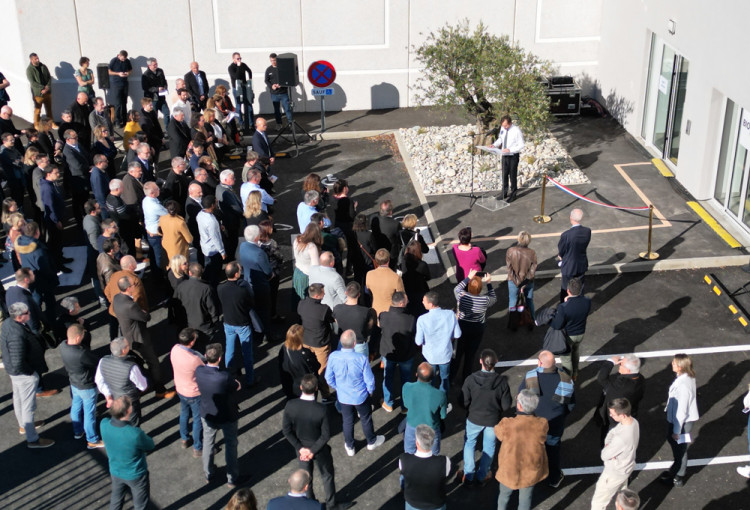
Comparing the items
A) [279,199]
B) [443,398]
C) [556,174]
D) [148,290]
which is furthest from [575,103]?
[443,398]

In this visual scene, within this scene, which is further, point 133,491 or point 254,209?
point 254,209

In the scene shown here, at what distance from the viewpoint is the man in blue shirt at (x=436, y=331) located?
9.91 meters

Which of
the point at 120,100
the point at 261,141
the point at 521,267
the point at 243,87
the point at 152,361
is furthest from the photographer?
the point at 120,100

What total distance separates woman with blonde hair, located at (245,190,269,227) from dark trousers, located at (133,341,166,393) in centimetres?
255

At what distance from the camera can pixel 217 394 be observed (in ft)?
29.6

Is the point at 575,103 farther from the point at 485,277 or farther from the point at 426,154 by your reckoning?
the point at 485,277

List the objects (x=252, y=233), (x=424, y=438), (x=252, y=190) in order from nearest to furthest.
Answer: (x=424, y=438) → (x=252, y=233) → (x=252, y=190)

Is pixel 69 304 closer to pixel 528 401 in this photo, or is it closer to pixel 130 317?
pixel 130 317

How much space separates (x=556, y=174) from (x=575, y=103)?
3781 mm

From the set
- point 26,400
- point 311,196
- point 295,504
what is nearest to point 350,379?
point 295,504

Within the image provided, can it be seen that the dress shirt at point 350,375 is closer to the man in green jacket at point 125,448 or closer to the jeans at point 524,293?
the man in green jacket at point 125,448

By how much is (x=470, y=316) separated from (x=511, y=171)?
6331 millimetres

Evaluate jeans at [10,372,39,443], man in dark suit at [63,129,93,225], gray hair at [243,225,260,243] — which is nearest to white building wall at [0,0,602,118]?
man in dark suit at [63,129,93,225]

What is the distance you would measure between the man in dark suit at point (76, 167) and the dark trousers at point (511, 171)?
295 inches
